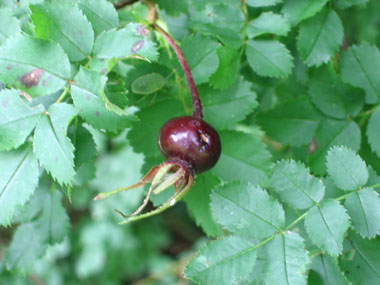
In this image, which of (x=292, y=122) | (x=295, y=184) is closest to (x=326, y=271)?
(x=295, y=184)

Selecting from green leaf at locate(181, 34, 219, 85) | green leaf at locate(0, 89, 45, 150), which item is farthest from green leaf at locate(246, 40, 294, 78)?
green leaf at locate(0, 89, 45, 150)

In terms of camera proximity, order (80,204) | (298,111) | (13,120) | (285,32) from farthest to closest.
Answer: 1. (80,204)
2. (298,111)
3. (285,32)
4. (13,120)

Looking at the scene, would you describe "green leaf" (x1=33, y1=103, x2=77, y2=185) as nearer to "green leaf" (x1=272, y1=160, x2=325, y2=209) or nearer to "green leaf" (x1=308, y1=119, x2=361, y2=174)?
"green leaf" (x1=272, y1=160, x2=325, y2=209)

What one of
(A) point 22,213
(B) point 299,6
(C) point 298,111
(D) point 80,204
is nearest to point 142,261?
(D) point 80,204

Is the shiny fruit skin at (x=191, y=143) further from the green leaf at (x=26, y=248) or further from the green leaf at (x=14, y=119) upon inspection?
the green leaf at (x=26, y=248)

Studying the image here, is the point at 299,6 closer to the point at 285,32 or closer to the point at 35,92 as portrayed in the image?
the point at 285,32

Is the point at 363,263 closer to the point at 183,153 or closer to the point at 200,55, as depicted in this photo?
the point at 183,153
